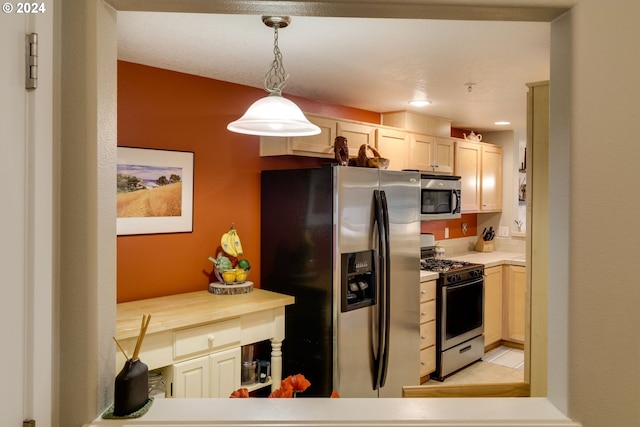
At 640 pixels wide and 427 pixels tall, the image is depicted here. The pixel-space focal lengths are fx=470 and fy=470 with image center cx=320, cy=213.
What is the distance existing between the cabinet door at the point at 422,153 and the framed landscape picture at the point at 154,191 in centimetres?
208

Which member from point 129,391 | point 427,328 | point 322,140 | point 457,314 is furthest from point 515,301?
point 129,391

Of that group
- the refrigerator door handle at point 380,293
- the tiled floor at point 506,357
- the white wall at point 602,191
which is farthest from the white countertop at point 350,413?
the tiled floor at point 506,357

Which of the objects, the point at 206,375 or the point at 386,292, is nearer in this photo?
the point at 206,375

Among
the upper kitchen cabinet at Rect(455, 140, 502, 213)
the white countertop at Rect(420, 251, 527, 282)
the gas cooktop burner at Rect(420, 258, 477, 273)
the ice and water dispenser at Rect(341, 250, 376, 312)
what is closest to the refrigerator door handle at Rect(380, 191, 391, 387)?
the ice and water dispenser at Rect(341, 250, 376, 312)

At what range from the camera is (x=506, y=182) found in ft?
18.6

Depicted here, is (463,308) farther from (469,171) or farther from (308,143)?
(308,143)

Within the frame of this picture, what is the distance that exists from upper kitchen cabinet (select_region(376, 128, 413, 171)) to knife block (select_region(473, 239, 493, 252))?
1.94 m

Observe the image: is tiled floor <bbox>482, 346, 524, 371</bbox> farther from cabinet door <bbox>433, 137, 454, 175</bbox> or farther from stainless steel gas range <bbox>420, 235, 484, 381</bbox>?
cabinet door <bbox>433, 137, 454, 175</bbox>

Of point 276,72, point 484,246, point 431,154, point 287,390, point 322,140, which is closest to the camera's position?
point 287,390

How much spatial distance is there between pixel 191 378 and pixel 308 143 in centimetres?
173

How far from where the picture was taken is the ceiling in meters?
2.18

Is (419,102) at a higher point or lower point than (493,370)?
higher

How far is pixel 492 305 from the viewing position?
480 centimetres
